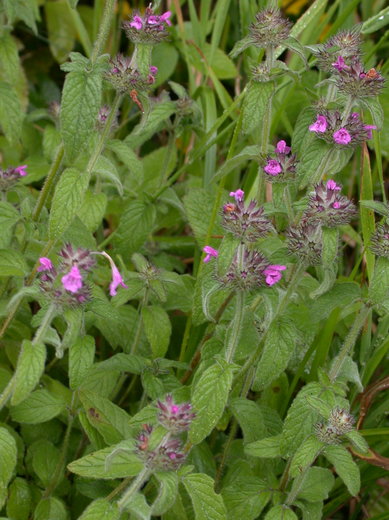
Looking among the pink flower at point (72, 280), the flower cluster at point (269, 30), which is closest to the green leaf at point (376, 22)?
the flower cluster at point (269, 30)

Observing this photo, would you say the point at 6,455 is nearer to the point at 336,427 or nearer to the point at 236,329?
the point at 236,329

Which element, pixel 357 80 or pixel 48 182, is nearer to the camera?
pixel 357 80

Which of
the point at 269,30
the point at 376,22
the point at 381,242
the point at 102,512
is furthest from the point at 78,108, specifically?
the point at 376,22

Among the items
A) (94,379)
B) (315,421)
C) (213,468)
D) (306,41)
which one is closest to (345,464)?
(315,421)

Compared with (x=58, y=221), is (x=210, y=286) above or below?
below

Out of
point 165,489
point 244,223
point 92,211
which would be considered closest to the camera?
point 165,489

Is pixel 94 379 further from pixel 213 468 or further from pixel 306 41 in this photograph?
pixel 306 41
